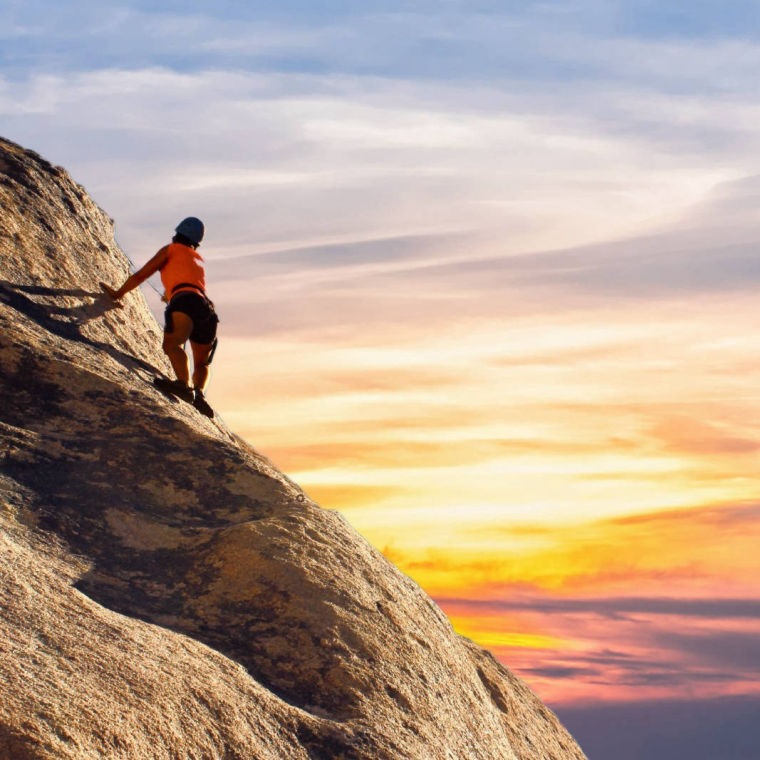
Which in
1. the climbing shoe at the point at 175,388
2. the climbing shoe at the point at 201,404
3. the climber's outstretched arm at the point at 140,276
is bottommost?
the climbing shoe at the point at 175,388

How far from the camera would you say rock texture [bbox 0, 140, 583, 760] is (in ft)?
27.1

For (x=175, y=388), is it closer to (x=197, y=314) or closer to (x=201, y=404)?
(x=201, y=404)

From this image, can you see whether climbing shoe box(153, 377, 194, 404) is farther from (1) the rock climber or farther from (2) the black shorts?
(2) the black shorts

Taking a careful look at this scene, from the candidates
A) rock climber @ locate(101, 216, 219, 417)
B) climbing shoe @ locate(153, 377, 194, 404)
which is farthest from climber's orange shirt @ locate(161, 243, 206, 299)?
climbing shoe @ locate(153, 377, 194, 404)

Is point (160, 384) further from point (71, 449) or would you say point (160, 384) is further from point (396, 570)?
point (396, 570)

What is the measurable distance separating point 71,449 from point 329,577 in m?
3.13

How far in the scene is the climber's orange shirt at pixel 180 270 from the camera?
15047 millimetres

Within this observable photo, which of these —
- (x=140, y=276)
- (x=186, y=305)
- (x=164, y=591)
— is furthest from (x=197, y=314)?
(x=164, y=591)

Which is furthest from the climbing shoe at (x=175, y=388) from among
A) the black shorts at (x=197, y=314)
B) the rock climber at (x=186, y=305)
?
the black shorts at (x=197, y=314)

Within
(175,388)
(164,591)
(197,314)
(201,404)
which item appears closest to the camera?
(164,591)

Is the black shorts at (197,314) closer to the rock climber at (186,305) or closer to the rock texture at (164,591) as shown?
the rock climber at (186,305)

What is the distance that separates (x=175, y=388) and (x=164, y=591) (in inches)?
155

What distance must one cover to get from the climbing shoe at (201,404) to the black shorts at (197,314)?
932 millimetres

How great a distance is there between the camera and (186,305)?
49.2 feet
